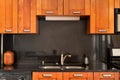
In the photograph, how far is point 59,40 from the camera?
399cm

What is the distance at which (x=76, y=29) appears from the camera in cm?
400

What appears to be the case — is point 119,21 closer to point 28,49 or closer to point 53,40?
point 53,40

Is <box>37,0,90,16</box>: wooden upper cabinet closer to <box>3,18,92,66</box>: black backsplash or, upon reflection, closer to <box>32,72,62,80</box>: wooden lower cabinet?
<box>3,18,92,66</box>: black backsplash

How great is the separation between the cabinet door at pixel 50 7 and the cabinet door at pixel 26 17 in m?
0.10

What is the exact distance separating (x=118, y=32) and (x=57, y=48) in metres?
1.04

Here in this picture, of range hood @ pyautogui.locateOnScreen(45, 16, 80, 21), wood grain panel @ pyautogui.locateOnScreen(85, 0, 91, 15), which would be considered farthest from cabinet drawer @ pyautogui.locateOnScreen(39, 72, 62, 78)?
wood grain panel @ pyautogui.locateOnScreen(85, 0, 91, 15)

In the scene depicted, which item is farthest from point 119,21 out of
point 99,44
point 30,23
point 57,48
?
point 30,23

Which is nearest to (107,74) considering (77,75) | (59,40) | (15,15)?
(77,75)

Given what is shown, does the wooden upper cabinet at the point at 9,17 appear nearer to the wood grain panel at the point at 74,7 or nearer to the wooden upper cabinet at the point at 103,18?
the wood grain panel at the point at 74,7

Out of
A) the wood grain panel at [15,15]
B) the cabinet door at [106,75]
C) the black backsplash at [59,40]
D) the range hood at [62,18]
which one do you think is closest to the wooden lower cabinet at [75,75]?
the cabinet door at [106,75]

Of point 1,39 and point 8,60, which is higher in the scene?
point 1,39

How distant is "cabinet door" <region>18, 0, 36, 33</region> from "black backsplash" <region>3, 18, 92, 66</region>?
36cm

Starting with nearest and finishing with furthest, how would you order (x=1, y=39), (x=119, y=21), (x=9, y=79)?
(x=9, y=79) < (x=119, y=21) < (x=1, y=39)

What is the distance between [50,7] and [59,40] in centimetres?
63
